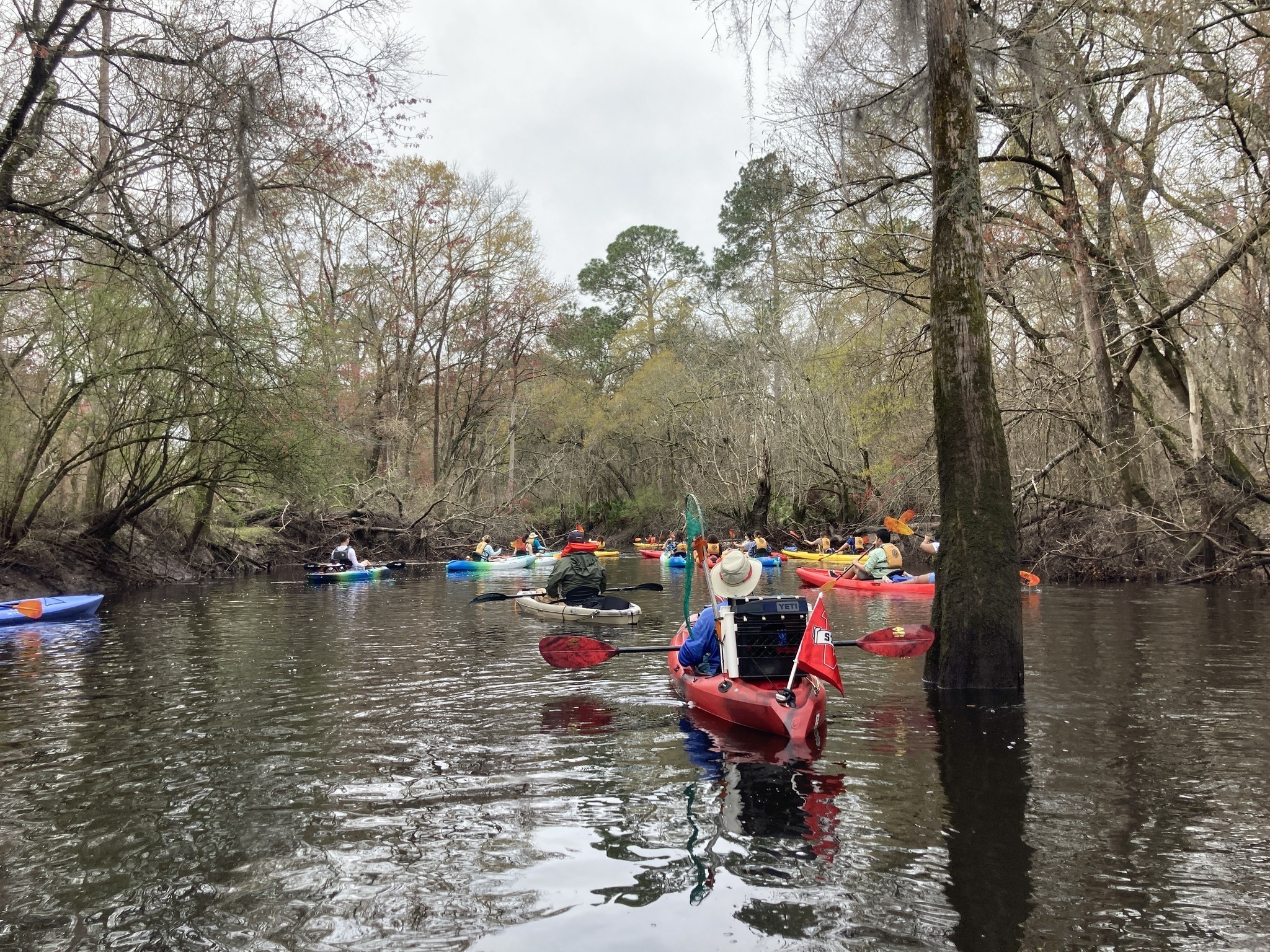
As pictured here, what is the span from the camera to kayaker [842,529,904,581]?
17422mm

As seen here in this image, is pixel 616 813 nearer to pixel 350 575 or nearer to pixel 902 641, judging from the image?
pixel 902 641

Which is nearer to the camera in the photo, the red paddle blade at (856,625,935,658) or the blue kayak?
the red paddle blade at (856,625,935,658)

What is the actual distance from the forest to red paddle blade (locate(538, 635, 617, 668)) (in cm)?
381

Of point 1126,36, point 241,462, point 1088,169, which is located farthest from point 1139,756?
point 241,462

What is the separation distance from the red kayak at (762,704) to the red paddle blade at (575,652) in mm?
1287

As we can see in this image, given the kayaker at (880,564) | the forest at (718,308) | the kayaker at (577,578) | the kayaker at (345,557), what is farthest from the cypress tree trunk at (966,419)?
the kayaker at (345,557)

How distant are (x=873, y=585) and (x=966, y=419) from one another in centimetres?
1017

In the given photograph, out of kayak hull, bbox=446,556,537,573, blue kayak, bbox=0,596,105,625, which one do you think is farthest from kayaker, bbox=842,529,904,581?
blue kayak, bbox=0,596,105,625

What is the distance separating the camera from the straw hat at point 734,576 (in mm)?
Result: 7699

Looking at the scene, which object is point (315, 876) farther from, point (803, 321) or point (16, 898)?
point (803, 321)

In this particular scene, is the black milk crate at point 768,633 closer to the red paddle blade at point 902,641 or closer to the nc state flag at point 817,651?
the nc state flag at point 817,651

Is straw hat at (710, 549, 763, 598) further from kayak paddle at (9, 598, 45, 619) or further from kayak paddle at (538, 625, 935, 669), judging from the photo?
kayak paddle at (9, 598, 45, 619)

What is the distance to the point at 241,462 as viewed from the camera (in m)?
19.4

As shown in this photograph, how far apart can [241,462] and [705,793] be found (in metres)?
16.7
